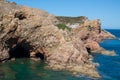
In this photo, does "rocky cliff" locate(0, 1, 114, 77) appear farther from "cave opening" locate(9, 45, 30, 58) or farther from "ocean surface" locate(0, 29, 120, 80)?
"ocean surface" locate(0, 29, 120, 80)

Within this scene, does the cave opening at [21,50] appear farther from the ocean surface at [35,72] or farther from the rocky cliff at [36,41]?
the ocean surface at [35,72]

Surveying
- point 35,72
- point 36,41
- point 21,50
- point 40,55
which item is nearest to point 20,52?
point 21,50

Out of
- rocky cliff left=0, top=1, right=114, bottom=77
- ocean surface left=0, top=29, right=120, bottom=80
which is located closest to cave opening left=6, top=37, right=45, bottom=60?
rocky cliff left=0, top=1, right=114, bottom=77

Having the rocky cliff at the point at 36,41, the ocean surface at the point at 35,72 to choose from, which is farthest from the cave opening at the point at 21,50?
the ocean surface at the point at 35,72

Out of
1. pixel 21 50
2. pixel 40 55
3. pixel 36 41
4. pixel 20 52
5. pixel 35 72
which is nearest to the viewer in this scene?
pixel 35 72

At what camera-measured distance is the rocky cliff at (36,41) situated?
6481 centimetres

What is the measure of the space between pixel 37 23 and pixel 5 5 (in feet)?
32.1

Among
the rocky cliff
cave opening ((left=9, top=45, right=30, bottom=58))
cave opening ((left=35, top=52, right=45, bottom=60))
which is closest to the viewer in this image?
the rocky cliff

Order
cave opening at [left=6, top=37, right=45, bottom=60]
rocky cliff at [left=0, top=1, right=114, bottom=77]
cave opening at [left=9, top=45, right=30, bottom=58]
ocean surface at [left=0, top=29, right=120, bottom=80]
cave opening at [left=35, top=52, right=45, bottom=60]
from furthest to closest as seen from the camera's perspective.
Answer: cave opening at [left=35, top=52, right=45, bottom=60]
cave opening at [left=9, top=45, right=30, bottom=58]
cave opening at [left=6, top=37, right=45, bottom=60]
rocky cliff at [left=0, top=1, right=114, bottom=77]
ocean surface at [left=0, top=29, right=120, bottom=80]

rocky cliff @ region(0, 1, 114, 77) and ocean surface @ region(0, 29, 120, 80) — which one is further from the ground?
rocky cliff @ region(0, 1, 114, 77)

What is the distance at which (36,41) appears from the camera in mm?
71938

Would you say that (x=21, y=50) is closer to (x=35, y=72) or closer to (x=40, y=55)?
(x=40, y=55)

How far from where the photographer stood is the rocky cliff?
213 feet

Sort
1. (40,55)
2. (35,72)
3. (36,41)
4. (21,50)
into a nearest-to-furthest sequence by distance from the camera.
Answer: (35,72) < (36,41) < (40,55) < (21,50)
